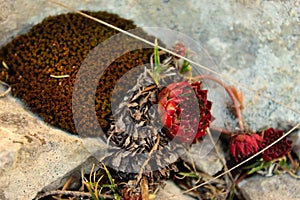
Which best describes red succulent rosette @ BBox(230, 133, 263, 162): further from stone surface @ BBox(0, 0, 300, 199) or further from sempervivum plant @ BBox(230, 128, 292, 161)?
stone surface @ BBox(0, 0, 300, 199)

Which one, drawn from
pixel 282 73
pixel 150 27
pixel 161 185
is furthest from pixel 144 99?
pixel 282 73

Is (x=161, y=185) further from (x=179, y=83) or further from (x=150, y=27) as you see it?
(x=150, y=27)

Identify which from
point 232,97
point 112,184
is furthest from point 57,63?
point 232,97

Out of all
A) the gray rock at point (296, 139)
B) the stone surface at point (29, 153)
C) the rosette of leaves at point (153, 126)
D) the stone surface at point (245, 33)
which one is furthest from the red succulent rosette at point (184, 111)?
the gray rock at point (296, 139)

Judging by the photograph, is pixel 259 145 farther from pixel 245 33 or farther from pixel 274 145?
pixel 245 33

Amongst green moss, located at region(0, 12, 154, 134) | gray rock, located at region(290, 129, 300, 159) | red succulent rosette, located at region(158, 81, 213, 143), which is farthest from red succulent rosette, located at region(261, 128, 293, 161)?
green moss, located at region(0, 12, 154, 134)

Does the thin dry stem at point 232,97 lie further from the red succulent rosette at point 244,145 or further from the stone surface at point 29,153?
the stone surface at point 29,153
